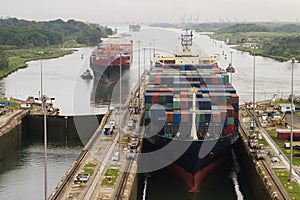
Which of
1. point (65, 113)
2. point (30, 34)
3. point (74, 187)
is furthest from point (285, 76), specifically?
point (30, 34)

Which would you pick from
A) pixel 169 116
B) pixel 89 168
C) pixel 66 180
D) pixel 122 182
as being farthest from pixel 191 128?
pixel 66 180

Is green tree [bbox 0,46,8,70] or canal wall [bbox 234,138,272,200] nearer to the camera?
canal wall [bbox 234,138,272,200]

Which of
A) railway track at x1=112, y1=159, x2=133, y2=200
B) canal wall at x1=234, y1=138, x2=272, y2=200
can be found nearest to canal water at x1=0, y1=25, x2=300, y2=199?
canal wall at x1=234, y1=138, x2=272, y2=200

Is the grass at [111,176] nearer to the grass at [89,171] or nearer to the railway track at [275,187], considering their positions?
the grass at [89,171]

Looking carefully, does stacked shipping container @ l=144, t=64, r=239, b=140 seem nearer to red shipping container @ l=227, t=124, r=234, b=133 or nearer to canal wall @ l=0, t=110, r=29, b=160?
red shipping container @ l=227, t=124, r=234, b=133

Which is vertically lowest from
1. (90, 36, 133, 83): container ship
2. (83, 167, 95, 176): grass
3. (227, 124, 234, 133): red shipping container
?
(83, 167, 95, 176): grass

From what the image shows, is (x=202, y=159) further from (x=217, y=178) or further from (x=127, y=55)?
(x=127, y=55)

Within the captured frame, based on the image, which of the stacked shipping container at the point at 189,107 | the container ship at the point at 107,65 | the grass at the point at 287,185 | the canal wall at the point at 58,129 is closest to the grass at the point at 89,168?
the stacked shipping container at the point at 189,107
